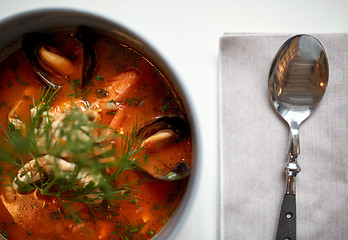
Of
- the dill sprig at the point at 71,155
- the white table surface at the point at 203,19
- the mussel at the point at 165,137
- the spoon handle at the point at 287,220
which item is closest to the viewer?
the dill sprig at the point at 71,155

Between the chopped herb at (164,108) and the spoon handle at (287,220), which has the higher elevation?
the chopped herb at (164,108)

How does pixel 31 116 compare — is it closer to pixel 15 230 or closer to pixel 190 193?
pixel 15 230

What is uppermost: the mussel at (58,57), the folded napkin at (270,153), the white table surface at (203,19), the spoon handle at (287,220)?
the white table surface at (203,19)

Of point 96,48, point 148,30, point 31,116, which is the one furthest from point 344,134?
point 31,116

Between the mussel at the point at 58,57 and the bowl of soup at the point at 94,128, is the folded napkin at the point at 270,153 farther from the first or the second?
the mussel at the point at 58,57

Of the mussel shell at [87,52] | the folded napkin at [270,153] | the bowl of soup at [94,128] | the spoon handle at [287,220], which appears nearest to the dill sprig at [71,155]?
the bowl of soup at [94,128]

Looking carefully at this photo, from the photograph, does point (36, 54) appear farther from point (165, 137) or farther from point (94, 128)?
point (165, 137)
